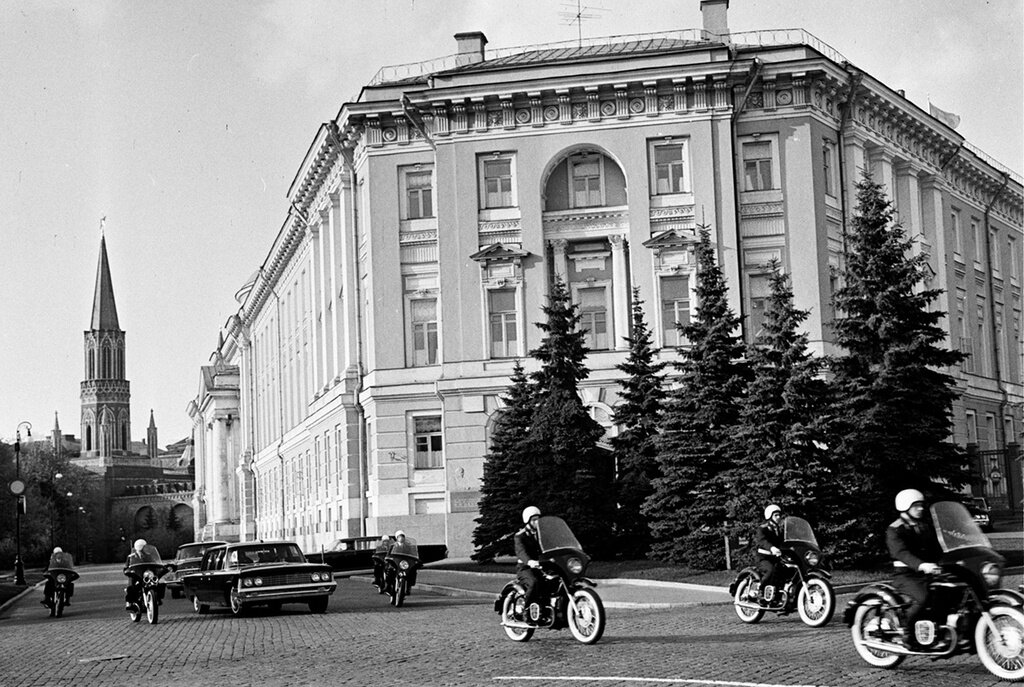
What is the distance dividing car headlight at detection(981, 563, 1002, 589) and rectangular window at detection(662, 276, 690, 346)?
125 ft

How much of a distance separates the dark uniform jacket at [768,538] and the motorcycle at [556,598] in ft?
9.06

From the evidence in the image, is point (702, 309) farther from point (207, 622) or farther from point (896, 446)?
point (207, 622)

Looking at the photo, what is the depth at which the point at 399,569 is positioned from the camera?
94.1 ft

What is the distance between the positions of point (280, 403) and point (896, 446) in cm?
5509

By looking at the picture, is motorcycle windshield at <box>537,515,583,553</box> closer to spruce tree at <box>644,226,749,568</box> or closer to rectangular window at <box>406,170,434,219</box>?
spruce tree at <box>644,226,749,568</box>

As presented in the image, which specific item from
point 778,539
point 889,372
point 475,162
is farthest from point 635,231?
point 778,539

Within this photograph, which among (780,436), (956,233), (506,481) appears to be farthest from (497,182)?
(780,436)

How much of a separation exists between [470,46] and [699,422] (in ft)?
88.0

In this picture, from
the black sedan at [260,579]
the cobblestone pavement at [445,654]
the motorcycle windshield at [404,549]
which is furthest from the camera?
the motorcycle windshield at [404,549]

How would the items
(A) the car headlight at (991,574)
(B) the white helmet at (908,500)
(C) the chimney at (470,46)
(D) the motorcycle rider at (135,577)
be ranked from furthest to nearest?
1. (C) the chimney at (470,46)
2. (D) the motorcycle rider at (135,577)
3. (B) the white helmet at (908,500)
4. (A) the car headlight at (991,574)

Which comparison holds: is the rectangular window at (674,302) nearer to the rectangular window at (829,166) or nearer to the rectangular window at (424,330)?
the rectangular window at (829,166)

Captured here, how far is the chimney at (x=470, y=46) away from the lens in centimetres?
5694

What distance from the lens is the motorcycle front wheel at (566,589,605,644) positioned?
17906 mm

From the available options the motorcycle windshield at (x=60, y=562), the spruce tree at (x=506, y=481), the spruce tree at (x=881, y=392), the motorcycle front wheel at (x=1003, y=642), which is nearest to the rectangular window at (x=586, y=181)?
the spruce tree at (x=506, y=481)
